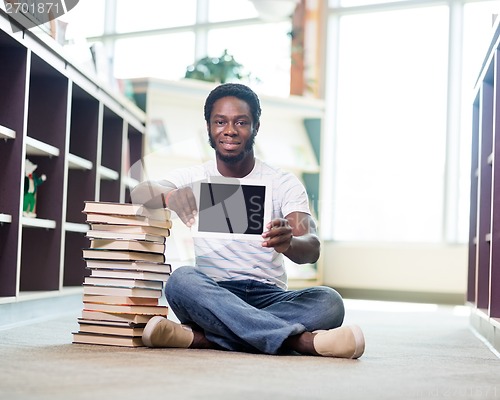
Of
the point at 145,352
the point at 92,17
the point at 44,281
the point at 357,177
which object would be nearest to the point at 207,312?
the point at 145,352

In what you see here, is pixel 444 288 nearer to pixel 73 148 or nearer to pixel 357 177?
pixel 357 177

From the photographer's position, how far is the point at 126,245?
2.26 m

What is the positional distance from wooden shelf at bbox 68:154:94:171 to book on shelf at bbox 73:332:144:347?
141 centimetres

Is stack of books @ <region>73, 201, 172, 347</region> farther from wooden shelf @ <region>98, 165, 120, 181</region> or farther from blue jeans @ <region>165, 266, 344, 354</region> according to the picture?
wooden shelf @ <region>98, 165, 120, 181</region>

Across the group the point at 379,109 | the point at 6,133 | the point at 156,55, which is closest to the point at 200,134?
the point at 379,109

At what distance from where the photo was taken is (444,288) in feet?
19.2

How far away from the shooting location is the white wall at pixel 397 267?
5.84m

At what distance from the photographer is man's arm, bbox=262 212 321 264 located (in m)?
1.97

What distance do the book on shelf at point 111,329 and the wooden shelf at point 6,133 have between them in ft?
2.56

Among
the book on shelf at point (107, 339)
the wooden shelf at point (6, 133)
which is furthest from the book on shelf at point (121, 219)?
the wooden shelf at point (6, 133)

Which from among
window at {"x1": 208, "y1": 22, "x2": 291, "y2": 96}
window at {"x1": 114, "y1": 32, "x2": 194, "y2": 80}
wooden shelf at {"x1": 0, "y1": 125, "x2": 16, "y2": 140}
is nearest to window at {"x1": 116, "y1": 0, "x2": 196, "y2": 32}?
window at {"x1": 114, "y1": 32, "x2": 194, "y2": 80}

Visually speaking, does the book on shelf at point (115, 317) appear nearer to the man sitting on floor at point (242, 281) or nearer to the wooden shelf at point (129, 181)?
the man sitting on floor at point (242, 281)

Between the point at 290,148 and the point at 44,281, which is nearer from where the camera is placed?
the point at 44,281

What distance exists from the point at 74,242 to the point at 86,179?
335 mm
